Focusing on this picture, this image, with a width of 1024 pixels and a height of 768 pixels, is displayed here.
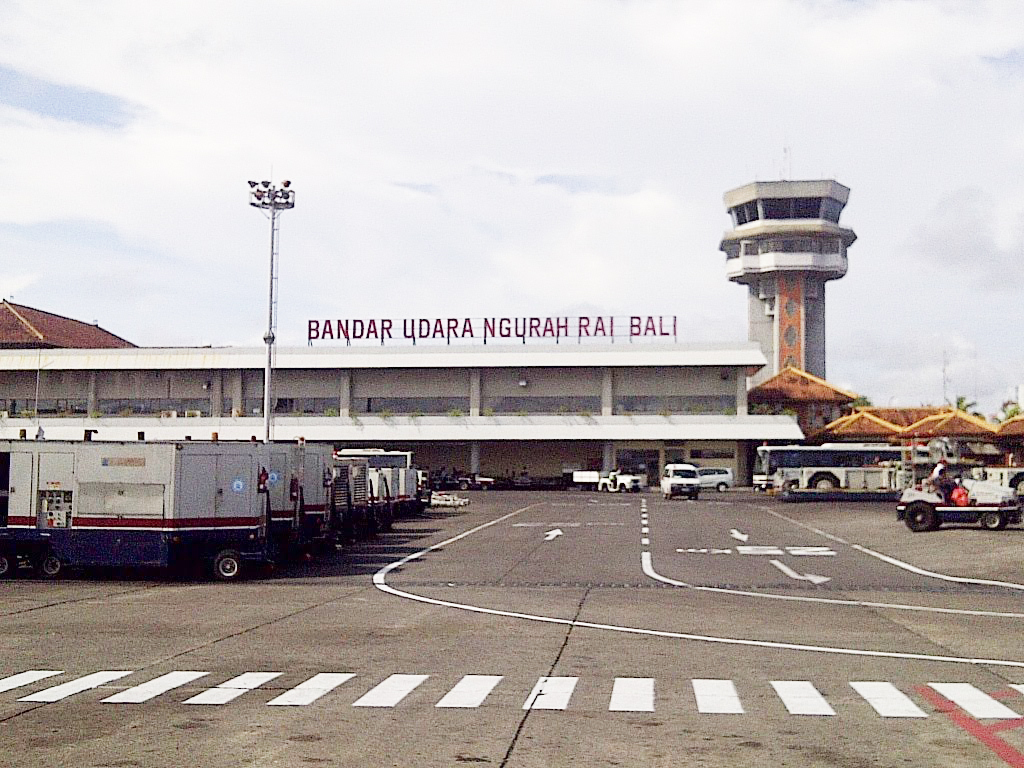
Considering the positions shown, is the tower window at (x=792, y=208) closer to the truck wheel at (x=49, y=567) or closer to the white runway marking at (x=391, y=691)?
the truck wheel at (x=49, y=567)

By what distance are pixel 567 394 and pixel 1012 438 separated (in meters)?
32.1

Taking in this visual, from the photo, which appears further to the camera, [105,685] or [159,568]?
[159,568]

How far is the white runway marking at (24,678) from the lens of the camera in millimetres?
12664

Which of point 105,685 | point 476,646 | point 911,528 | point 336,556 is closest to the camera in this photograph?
point 105,685

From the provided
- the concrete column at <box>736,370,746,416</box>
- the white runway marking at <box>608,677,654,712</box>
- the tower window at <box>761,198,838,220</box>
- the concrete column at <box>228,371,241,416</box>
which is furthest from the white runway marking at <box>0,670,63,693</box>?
the tower window at <box>761,198,838,220</box>

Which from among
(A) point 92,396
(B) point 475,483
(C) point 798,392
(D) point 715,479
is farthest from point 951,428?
(A) point 92,396

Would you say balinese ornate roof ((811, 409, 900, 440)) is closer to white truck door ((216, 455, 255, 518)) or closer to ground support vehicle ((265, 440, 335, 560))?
ground support vehicle ((265, 440, 335, 560))

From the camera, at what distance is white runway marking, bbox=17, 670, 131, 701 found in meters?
12.0

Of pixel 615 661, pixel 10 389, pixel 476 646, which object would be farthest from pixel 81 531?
pixel 10 389

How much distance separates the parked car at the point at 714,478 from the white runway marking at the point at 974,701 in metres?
72.8

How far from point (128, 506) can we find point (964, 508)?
25809 millimetres

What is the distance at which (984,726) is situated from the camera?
10.6 m

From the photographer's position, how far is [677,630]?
56.5 ft

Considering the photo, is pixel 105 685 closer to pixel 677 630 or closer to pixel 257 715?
pixel 257 715
